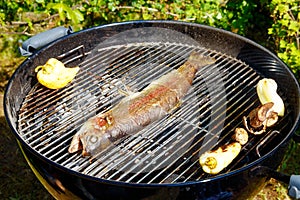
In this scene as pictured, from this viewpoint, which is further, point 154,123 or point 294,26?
point 294,26

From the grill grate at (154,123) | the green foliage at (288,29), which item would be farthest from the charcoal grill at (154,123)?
the green foliage at (288,29)

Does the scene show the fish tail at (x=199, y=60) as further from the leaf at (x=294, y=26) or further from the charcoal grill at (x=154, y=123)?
the leaf at (x=294, y=26)

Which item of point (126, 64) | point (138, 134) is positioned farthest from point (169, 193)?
point (126, 64)

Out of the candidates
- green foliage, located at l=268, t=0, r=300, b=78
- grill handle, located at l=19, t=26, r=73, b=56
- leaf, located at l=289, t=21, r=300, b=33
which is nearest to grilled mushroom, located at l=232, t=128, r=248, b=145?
grill handle, located at l=19, t=26, r=73, b=56

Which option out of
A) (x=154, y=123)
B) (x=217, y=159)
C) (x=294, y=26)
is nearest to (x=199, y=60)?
(x=154, y=123)

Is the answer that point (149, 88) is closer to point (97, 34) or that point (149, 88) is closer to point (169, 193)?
point (97, 34)

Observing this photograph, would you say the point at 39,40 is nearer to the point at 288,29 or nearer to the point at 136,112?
the point at 136,112
